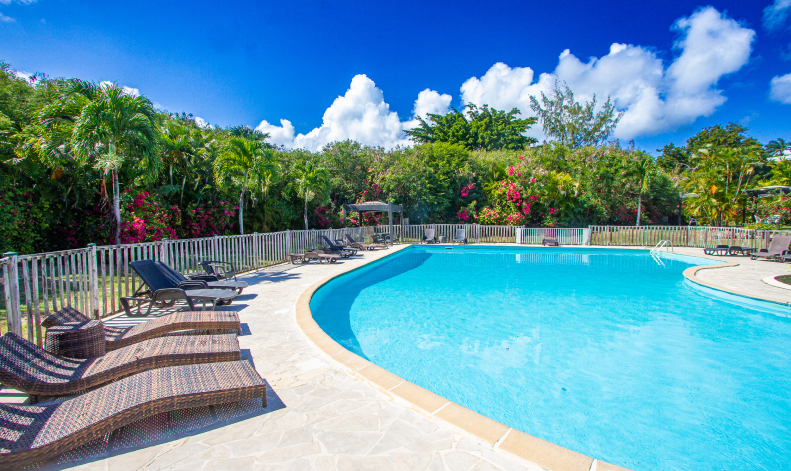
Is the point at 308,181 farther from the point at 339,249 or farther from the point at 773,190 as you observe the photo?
the point at 773,190

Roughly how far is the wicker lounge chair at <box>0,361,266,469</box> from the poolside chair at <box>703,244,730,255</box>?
18.4 metres

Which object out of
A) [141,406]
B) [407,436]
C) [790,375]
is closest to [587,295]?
[790,375]

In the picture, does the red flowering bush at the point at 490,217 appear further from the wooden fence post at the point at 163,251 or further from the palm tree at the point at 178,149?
the wooden fence post at the point at 163,251

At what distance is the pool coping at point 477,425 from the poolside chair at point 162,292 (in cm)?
240

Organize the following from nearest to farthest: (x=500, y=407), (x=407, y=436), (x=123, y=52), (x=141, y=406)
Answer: (x=141, y=406) → (x=407, y=436) → (x=500, y=407) → (x=123, y=52)

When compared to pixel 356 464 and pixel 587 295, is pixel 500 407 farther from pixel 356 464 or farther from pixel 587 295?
pixel 587 295

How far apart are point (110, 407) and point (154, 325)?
71.9 inches

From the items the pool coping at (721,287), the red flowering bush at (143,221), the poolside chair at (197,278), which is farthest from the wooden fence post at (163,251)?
the pool coping at (721,287)

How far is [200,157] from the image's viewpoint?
526 inches

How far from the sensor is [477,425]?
2.46m

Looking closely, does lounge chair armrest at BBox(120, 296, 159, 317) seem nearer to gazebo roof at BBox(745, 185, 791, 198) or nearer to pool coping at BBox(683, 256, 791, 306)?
pool coping at BBox(683, 256, 791, 306)

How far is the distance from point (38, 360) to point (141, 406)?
1.20m

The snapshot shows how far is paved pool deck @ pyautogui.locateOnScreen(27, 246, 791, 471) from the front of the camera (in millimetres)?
2064

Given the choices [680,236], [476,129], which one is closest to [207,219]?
[680,236]
